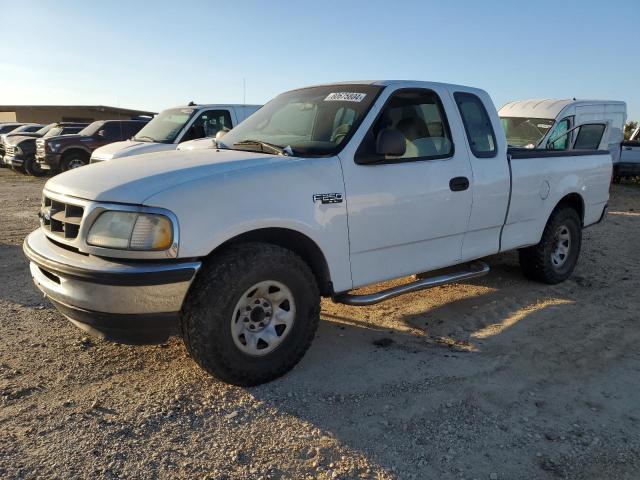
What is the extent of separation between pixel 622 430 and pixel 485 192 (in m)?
2.20

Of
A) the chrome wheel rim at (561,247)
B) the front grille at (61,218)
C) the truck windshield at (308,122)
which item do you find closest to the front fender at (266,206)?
the truck windshield at (308,122)

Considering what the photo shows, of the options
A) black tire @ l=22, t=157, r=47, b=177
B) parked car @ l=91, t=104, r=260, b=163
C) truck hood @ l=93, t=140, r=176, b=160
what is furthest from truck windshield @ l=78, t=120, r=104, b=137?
truck hood @ l=93, t=140, r=176, b=160

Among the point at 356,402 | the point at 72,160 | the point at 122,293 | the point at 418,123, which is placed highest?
the point at 418,123

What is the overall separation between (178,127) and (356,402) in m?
7.84

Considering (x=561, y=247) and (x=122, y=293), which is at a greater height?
(x=122, y=293)

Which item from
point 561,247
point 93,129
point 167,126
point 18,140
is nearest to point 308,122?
point 561,247

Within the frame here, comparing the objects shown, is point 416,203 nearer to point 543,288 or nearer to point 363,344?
point 363,344

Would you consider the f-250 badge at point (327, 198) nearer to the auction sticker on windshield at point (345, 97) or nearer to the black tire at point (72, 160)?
the auction sticker on windshield at point (345, 97)

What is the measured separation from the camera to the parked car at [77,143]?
15.0m

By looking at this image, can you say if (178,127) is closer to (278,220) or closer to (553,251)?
(553,251)

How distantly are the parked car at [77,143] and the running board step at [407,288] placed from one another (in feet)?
42.7

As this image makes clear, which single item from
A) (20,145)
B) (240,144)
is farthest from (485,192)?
(20,145)

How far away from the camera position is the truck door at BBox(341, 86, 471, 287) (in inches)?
152

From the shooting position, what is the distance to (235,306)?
3.27 metres
